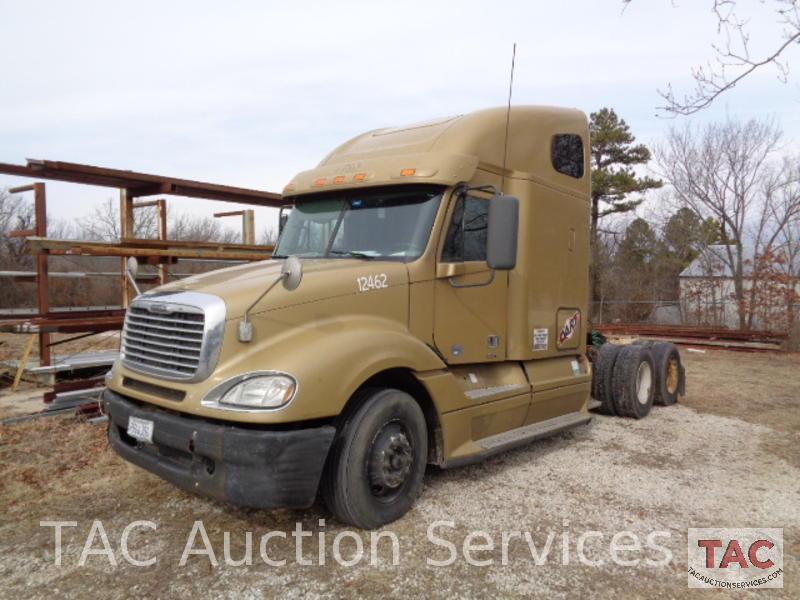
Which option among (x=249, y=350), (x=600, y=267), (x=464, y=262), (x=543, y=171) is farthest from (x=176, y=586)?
(x=600, y=267)

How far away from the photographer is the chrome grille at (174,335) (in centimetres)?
364

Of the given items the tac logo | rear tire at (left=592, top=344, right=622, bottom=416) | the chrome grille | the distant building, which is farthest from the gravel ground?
the distant building

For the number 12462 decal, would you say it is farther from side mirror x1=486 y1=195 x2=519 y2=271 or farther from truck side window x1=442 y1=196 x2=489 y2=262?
side mirror x1=486 y1=195 x2=519 y2=271

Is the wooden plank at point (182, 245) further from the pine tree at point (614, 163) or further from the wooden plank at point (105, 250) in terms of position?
the pine tree at point (614, 163)

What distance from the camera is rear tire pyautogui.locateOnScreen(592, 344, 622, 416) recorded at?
7.49 m

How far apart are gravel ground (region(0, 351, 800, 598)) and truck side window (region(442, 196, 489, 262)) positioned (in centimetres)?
197

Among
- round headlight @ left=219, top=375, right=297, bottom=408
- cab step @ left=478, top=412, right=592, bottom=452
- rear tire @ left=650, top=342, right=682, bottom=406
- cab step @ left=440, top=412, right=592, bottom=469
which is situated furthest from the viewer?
rear tire @ left=650, top=342, right=682, bottom=406

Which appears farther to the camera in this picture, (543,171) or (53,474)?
(543,171)

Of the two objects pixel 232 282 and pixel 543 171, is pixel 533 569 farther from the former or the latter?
pixel 543 171

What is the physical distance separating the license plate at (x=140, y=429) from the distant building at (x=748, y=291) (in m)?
20.4

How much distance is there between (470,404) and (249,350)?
6.44 feet

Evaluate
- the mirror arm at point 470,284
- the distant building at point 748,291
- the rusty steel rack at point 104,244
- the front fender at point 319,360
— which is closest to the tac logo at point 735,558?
the front fender at point 319,360

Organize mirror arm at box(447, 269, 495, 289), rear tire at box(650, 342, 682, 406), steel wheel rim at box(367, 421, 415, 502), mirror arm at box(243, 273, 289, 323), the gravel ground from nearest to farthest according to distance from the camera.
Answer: the gravel ground, mirror arm at box(243, 273, 289, 323), steel wheel rim at box(367, 421, 415, 502), mirror arm at box(447, 269, 495, 289), rear tire at box(650, 342, 682, 406)

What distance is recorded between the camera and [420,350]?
436cm
